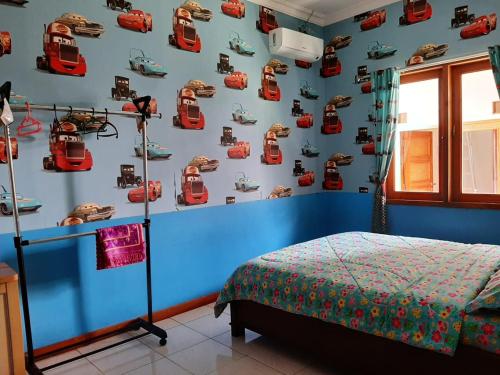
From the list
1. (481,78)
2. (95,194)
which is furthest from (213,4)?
(481,78)

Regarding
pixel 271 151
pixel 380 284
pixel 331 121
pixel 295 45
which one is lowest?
pixel 380 284

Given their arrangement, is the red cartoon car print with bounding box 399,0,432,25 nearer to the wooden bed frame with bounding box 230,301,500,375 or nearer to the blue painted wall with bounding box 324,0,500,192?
the blue painted wall with bounding box 324,0,500,192

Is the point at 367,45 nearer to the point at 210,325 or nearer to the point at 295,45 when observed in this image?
the point at 295,45

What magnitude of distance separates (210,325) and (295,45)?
112 inches

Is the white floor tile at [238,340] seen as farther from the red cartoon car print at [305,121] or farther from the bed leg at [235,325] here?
the red cartoon car print at [305,121]

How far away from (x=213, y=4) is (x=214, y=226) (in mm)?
2005

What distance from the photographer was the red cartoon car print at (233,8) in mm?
3479

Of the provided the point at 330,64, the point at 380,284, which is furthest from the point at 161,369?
the point at 330,64

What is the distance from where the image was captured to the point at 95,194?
2.71m

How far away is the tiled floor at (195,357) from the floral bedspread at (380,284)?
0.91 feet

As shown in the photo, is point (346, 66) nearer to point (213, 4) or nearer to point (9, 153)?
point (213, 4)

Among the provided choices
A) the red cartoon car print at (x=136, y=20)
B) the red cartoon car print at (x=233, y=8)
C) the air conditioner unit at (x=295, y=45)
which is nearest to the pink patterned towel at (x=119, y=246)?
the red cartoon car print at (x=136, y=20)

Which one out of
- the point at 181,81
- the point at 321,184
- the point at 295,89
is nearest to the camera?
the point at 181,81

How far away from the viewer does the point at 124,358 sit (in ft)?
8.13
